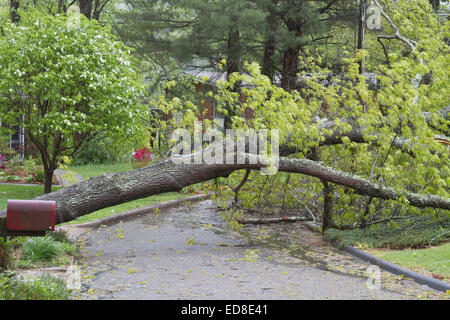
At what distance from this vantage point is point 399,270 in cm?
784

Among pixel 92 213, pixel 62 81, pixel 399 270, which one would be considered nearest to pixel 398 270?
pixel 399 270

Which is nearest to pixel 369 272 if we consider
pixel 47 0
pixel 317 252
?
pixel 317 252

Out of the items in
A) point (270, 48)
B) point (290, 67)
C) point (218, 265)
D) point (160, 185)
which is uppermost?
point (270, 48)

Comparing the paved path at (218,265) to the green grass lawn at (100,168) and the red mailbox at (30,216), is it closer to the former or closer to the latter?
the red mailbox at (30,216)

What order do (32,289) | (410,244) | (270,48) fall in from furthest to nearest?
(270,48), (410,244), (32,289)

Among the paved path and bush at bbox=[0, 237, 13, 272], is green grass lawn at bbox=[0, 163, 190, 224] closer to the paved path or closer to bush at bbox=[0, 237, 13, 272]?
the paved path

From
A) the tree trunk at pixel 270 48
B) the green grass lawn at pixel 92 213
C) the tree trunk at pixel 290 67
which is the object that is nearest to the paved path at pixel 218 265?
the green grass lawn at pixel 92 213

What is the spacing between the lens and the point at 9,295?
5.22 m

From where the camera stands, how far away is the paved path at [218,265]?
21.6ft

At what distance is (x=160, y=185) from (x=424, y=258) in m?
4.23

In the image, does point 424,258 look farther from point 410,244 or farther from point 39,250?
point 39,250

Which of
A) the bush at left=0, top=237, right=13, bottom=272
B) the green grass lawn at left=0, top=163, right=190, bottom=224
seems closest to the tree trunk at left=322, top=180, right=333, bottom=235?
the green grass lawn at left=0, top=163, right=190, bottom=224

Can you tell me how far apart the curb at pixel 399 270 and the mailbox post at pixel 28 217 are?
4.76 meters

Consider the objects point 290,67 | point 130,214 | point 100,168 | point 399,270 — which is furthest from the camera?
point 100,168
